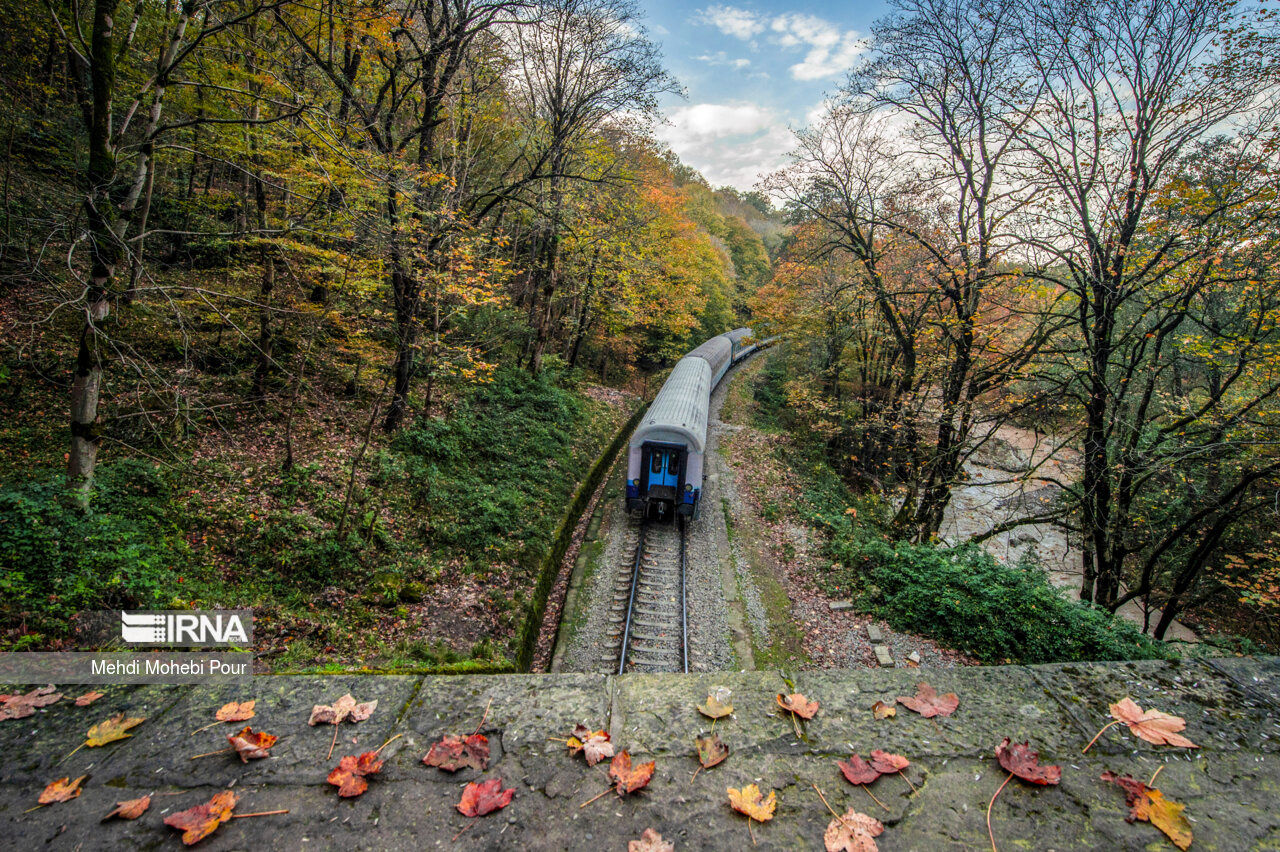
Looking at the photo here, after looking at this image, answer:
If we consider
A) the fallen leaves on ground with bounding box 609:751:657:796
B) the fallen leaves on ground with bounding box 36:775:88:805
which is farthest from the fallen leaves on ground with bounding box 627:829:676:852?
the fallen leaves on ground with bounding box 36:775:88:805

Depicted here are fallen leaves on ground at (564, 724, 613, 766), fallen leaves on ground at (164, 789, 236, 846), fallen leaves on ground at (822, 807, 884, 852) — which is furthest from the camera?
fallen leaves on ground at (564, 724, 613, 766)

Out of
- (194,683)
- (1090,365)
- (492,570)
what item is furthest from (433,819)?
(1090,365)

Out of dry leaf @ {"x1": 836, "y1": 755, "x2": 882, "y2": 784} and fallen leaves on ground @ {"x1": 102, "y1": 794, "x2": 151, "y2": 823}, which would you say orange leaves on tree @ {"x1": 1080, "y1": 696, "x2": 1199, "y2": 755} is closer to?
dry leaf @ {"x1": 836, "y1": 755, "x2": 882, "y2": 784}

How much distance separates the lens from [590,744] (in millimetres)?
1736

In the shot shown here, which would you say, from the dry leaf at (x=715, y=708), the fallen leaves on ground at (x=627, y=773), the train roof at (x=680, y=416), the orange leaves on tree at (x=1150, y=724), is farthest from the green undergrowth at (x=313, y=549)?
the orange leaves on tree at (x=1150, y=724)

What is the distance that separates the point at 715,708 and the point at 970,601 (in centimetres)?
835

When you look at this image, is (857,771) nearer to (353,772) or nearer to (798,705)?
(798,705)

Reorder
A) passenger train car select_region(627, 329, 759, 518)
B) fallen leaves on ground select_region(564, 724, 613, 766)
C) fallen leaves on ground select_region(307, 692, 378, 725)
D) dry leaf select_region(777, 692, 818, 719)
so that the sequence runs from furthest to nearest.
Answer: passenger train car select_region(627, 329, 759, 518)
dry leaf select_region(777, 692, 818, 719)
fallen leaves on ground select_region(307, 692, 378, 725)
fallen leaves on ground select_region(564, 724, 613, 766)

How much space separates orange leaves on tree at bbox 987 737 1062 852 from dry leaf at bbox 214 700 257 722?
2.52m

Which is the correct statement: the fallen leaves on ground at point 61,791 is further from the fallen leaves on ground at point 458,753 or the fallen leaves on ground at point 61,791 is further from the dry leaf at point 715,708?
the dry leaf at point 715,708

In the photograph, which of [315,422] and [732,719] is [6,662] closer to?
[732,719]

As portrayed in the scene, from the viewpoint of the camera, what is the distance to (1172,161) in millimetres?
7879

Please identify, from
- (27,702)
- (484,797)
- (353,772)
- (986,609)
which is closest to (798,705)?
(484,797)

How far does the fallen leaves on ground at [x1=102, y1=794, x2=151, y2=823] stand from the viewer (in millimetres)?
1398
